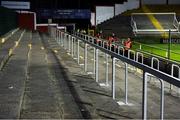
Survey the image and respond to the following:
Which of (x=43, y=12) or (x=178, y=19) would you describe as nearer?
(x=178, y=19)

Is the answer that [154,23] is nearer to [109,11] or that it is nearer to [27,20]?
[109,11]

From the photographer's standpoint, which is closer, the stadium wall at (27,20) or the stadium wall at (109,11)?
the stadium wall at (109,11)

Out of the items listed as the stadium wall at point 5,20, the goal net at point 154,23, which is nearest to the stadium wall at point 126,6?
the goal net at point 154,23

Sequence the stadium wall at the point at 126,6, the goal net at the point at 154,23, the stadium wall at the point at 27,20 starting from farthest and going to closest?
the stadium wall at the point at 27,20
the stadium wall at the point at 126,6
the goal net at the point at 154,23

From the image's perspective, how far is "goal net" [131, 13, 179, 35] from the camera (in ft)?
172

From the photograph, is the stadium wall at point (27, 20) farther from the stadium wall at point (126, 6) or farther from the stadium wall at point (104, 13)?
the stadium wall at point (126, 6)

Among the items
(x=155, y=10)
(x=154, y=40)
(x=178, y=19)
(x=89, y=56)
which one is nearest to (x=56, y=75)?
(x=89, y=56)

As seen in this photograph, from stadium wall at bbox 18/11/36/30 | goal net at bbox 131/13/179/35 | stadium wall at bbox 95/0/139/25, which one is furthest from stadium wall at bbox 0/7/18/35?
stadium wall at bbox 18/11/36/30

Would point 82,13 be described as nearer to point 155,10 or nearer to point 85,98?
point 155,10

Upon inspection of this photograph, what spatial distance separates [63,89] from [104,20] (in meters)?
49.8

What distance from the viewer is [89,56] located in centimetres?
1698

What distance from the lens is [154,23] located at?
54.8m

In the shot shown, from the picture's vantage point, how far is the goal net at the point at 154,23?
5231 cm

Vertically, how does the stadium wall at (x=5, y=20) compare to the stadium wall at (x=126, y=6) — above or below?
below
